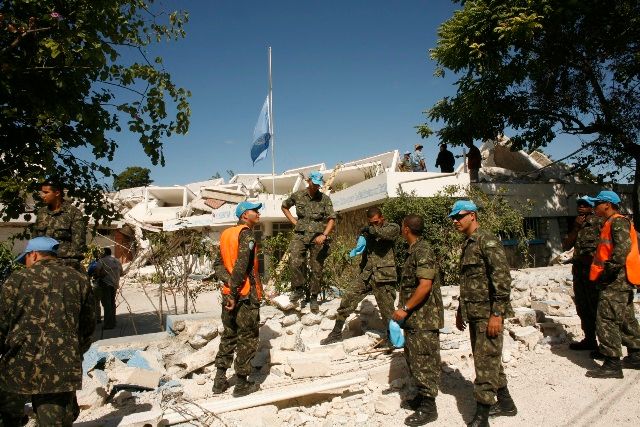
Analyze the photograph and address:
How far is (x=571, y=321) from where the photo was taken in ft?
18.9

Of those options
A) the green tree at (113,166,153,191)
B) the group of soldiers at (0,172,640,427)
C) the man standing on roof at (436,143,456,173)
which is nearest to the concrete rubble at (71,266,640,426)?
the group of soldiers at (0,172,640,427)

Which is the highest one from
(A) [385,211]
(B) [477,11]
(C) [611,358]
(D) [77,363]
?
(B) [477,11]

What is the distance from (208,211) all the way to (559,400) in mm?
18666

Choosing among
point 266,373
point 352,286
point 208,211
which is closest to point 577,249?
point 352,286

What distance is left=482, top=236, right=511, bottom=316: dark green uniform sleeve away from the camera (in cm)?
347

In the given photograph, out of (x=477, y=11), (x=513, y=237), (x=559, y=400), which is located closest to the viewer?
(x=559, y=400)

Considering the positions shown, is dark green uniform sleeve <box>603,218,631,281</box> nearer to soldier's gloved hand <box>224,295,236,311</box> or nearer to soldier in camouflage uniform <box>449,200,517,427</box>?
soldier in camouflage uniform <box>449,200,517,427</box>

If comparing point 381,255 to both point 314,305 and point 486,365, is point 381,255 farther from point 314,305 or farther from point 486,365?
point 486,365

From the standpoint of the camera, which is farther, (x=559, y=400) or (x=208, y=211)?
(x=208, y=211)

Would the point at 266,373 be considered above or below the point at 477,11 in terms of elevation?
below

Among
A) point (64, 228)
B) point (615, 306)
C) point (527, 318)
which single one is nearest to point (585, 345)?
point (527, 318)

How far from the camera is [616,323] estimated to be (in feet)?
14.1

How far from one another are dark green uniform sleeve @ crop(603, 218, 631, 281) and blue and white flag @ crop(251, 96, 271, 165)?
9958 millimetres

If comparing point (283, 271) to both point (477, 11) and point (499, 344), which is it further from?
point (477, 11)
